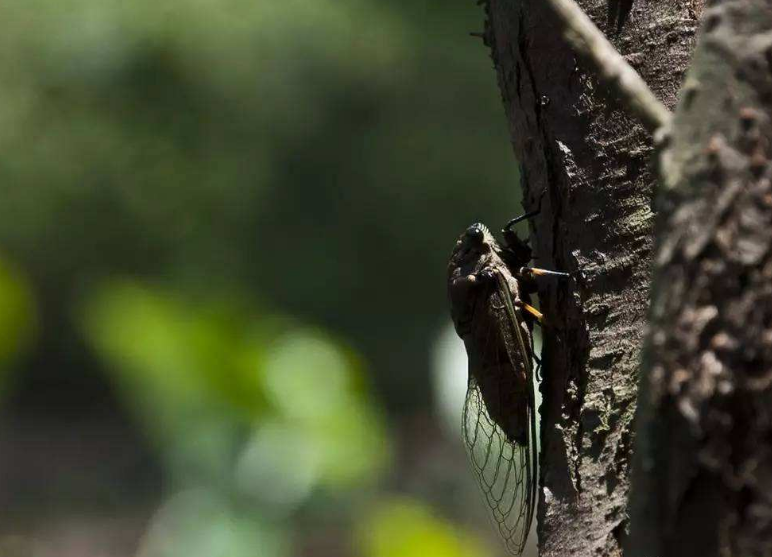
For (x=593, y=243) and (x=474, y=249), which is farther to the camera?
(x=474, y=249)

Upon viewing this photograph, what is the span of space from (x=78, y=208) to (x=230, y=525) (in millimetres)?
4490

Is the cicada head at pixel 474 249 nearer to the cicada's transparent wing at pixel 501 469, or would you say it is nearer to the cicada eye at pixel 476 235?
the cicada eye at pixel 476 235

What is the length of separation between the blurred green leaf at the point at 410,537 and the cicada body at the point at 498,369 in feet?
0.32

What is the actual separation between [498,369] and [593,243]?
0.42 m

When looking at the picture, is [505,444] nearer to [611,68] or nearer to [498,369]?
[498,369]

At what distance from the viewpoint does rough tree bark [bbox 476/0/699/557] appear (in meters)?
→ 1.02

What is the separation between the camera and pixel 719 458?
24.7 inches

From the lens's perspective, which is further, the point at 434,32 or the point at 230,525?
the point at 434,32

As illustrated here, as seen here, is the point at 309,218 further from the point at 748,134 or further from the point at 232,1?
the point at 748,134

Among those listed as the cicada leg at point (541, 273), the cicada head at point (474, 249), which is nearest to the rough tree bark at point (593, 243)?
the cicada leg at point (541, 273)

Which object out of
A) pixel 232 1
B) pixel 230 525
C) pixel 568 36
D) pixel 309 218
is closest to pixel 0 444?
pixel 309 218

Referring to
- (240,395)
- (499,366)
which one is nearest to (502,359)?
(499,366)

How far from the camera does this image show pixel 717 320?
645 mm

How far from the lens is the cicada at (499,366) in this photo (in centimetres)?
135
